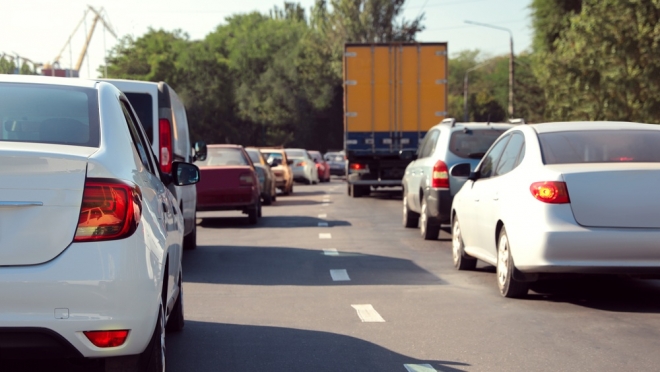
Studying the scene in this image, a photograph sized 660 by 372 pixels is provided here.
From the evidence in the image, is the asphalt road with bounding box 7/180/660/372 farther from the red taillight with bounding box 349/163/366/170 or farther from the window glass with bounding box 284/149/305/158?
the window glass with bounding box 284/149/305/158

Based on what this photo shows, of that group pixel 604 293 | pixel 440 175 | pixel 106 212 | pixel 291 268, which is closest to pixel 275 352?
pixel 106 212

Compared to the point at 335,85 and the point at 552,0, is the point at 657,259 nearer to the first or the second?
the point at 552,0

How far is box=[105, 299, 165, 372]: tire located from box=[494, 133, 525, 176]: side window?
4.97 meters

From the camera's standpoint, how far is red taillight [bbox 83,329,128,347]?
4.64 metres

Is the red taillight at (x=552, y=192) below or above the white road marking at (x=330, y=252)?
above

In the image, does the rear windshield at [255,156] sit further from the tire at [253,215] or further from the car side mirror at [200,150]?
the car side mirror at [200,150]

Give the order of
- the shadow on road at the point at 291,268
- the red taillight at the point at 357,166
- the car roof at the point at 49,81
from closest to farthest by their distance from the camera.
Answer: the car roof at the point at 49,81 < the shadow on road at the point at 291,268 < the red taillight at the point at 357,166

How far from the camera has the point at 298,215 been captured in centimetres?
2264

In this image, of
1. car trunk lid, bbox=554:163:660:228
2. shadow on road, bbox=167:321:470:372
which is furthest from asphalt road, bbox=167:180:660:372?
car trunk lid, bbox=554:163:660:228

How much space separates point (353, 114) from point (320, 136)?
68140mm

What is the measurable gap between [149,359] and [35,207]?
0.93 meters

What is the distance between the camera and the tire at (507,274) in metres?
9.12

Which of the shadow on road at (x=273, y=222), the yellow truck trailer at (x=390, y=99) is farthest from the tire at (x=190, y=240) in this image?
the yellow truck trailer at (x=390, y=99)

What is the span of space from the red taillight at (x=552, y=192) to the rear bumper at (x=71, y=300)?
4.54 metres
